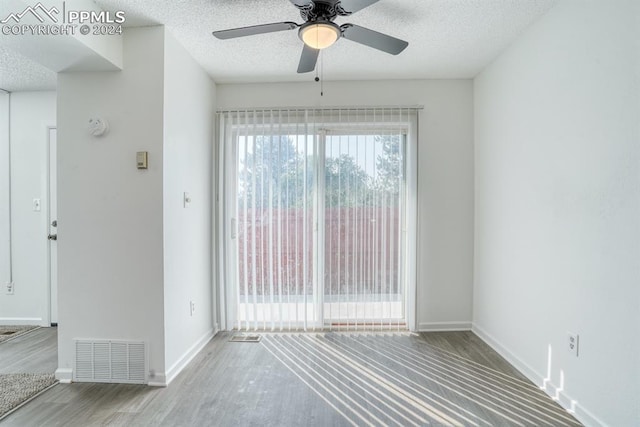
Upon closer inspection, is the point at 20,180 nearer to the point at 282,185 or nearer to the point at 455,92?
the point at 282,185

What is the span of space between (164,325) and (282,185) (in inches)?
64.0

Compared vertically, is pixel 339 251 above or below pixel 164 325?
above

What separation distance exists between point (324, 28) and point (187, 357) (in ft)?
8.59

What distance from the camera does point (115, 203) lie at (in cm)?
233

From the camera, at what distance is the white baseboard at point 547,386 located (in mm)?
1848

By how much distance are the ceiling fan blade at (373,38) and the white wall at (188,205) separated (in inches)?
53.5

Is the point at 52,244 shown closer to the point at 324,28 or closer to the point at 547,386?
the point at 324,28

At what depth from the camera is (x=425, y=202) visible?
3.31 metres

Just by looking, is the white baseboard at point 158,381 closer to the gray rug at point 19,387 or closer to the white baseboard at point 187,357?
the white baseboard at point 187,357

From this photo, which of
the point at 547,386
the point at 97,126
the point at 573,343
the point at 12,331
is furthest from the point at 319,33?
the point at 12,331

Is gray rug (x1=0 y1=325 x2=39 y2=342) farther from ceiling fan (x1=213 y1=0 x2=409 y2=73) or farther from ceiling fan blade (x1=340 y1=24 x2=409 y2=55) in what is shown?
ceiling fan blade (x1=340 y1=24 x2=409 y2=55)

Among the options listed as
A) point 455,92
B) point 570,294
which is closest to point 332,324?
point 570,294

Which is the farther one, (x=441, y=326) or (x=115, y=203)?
(x=441, y=326)

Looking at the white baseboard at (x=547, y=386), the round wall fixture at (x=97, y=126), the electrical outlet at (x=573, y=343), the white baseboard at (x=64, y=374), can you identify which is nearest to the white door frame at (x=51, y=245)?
the white baseboard at (x=64, y=374)
